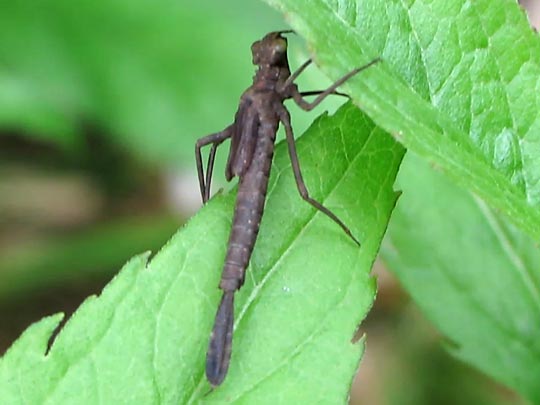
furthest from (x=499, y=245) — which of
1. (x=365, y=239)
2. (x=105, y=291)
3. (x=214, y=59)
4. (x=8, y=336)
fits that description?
(x=8, y=336)

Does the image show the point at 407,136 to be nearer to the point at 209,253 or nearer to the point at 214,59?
the point at 209,253

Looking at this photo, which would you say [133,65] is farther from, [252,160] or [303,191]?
[303,191]

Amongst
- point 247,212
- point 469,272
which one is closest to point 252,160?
point 247,212

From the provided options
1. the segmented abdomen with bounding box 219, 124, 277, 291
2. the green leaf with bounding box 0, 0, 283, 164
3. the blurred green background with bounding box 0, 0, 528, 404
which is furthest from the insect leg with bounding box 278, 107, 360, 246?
the green leaf with bounding box 0, 0, 283, 164

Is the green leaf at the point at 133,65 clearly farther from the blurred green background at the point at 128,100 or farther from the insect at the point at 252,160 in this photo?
the insect at the point at 252,160

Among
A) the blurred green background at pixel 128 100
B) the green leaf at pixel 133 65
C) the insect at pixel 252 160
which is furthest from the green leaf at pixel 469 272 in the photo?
the green leaf at pixel 133 65

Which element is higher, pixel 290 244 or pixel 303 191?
pixel 303 191
